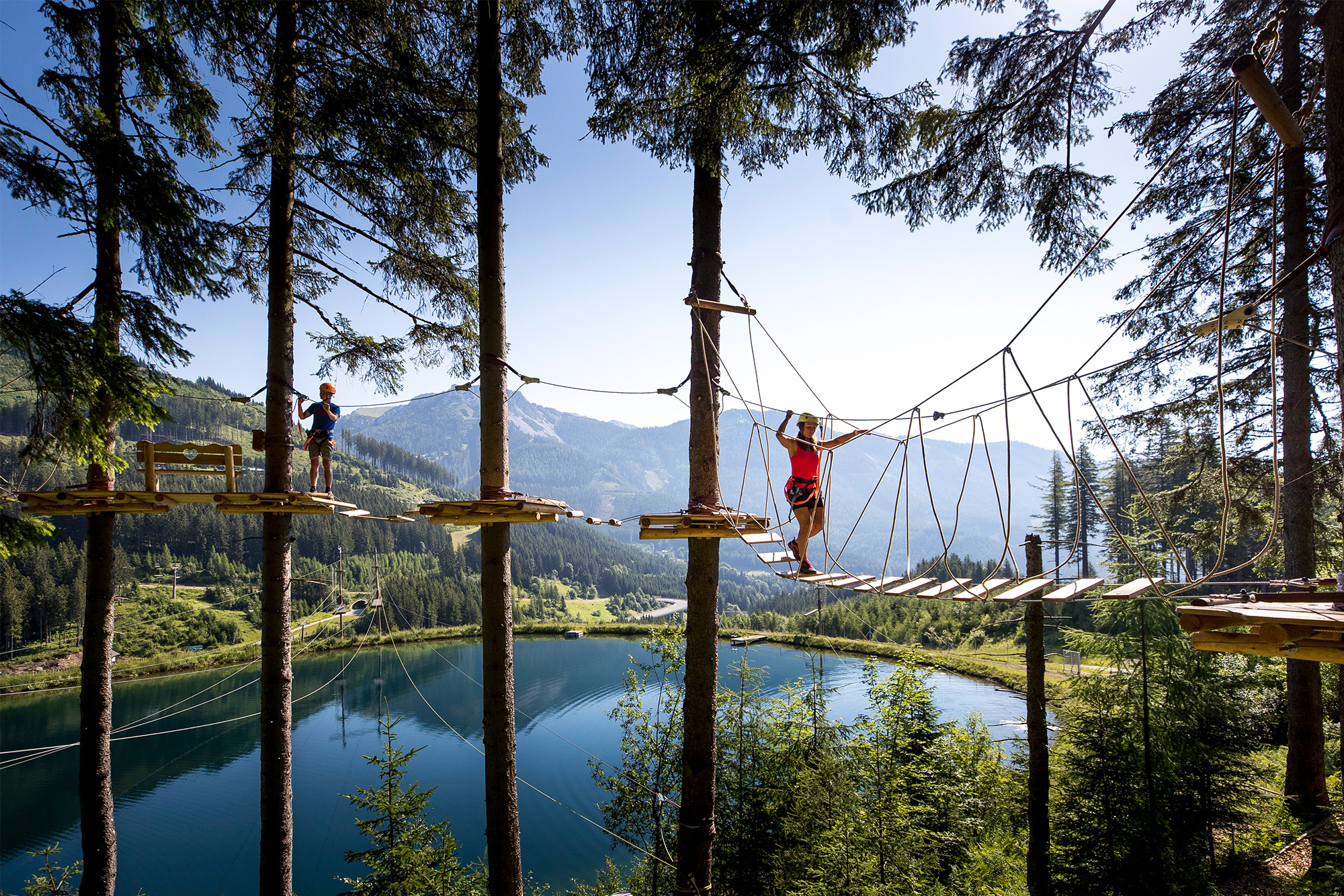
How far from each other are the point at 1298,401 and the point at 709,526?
6.39 meters

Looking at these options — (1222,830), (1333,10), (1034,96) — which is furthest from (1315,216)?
(1222,830)

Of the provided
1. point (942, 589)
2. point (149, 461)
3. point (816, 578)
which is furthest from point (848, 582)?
point (149, 461)

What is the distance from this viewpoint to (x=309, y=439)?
6543mm

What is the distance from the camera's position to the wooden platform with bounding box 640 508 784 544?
13.8 feet

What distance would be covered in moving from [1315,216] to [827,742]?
1007 centimetres

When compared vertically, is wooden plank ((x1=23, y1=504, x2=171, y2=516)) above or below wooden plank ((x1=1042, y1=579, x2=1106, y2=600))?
above

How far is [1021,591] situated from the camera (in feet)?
10.7

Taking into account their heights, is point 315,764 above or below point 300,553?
below

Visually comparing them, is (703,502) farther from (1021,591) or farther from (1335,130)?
(1335,130)

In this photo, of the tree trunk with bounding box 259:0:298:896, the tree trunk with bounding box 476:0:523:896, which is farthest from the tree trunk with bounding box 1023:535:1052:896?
the tree trunk with bounding box 259:0:298:896

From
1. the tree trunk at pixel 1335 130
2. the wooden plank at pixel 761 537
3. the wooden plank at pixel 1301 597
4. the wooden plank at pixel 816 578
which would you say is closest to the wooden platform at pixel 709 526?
the wooden plank at pixel 761 537

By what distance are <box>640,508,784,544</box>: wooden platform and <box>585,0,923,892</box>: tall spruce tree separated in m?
0.22

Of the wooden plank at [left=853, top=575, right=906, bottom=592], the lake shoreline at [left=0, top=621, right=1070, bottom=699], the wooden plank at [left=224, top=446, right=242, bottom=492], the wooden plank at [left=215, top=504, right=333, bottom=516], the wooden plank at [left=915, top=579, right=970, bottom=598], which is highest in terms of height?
the wooden plank at [left=224, top=446, right=242, bottom=492]

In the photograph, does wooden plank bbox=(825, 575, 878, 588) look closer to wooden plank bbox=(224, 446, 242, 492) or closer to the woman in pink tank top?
the woman in pink tank top
